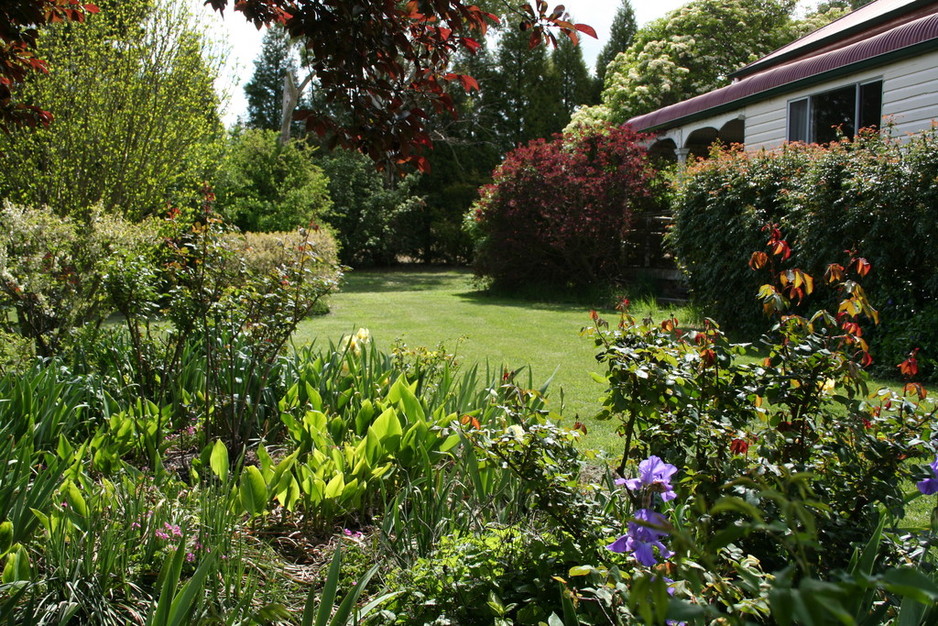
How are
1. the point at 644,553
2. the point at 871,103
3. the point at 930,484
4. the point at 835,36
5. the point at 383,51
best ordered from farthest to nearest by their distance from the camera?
the point at 835,36, the point at 871,103, the point at 383,51, the point at 930,484, the point at 644,553

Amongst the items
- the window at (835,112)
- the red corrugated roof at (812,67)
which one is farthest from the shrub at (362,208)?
Result: the window at (835,112)

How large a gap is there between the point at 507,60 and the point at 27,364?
99.9 feet

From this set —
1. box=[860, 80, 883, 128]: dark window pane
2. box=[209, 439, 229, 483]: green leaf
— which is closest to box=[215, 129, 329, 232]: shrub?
box=[860, 80, 883, 128]: dark window pane

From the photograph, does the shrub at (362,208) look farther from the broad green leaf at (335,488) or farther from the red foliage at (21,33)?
the broad green leaf at (335,488)

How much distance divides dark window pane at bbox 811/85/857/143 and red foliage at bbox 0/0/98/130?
36.1ft

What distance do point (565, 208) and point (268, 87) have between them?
2958 cm

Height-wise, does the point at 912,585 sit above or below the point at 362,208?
below

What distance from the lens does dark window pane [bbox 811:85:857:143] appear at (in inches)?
436

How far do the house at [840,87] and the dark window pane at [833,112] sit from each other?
15 mm

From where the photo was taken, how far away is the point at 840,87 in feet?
36.1

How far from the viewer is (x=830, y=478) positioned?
203 cm

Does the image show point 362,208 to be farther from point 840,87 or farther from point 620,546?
point 620,546

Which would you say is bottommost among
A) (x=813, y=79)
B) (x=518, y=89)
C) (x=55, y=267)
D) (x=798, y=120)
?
(x=55, y=267)

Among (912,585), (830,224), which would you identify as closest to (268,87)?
(830,224)
